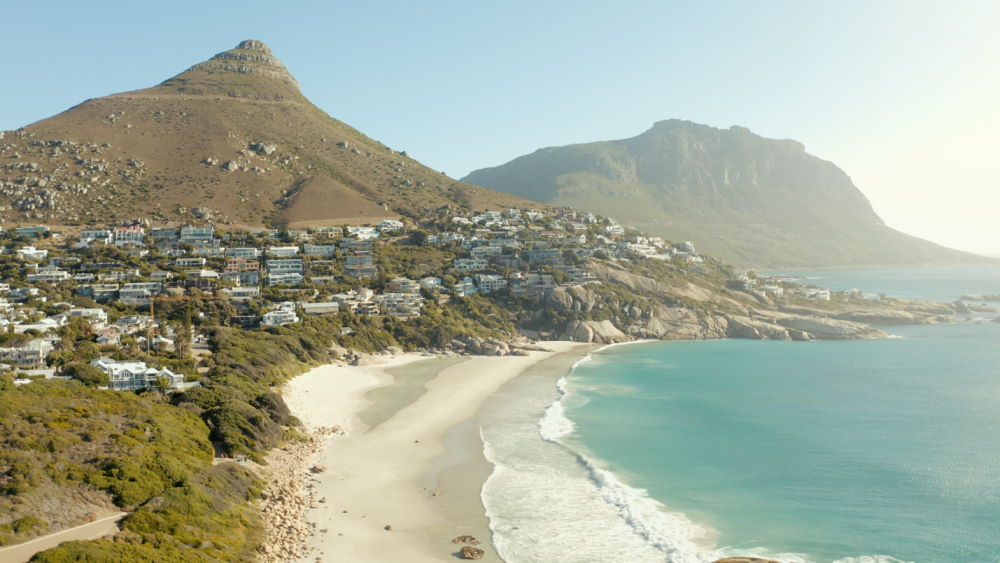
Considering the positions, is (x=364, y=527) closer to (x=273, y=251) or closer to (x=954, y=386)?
(x=954, y=386)

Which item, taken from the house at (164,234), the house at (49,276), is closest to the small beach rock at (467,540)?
the house at (49,276)

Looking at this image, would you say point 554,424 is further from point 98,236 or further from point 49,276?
point 98,236

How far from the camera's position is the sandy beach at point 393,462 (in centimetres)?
2341

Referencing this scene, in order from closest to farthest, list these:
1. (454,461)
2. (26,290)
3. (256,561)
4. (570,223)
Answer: (256,561)
(454,461)
(26,290)
(570,223)

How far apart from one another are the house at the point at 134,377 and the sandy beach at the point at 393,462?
790 cm

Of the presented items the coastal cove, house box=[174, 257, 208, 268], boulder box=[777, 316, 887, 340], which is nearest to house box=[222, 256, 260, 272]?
house box=[174, 257, 208, 268]

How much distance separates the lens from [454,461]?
108 feet

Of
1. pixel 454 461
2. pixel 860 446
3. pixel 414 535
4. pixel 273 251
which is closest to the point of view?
pixel 414 535

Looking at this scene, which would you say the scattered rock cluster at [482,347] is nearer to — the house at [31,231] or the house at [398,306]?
the house at [398,306]

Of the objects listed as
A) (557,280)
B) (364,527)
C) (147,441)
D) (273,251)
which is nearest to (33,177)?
(273,251)

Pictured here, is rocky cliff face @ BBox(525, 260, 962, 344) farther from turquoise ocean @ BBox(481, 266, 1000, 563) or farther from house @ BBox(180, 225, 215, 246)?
house @ BBox(180, 225, 215, 246)

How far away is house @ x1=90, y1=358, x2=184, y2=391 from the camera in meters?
36.4

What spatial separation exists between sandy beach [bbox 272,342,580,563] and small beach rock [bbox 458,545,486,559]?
7.9 inches

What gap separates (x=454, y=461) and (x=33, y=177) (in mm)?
105570
